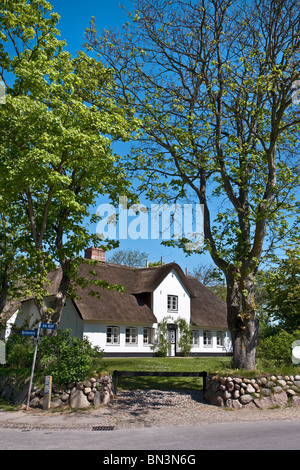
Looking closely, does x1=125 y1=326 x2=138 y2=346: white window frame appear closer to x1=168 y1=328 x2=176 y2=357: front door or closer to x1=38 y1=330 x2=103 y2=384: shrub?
x1=168 y1=328 x2=176 y2=357: front door

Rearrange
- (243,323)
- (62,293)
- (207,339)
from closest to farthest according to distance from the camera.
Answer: (243,323) → (62,293) → (207,339)

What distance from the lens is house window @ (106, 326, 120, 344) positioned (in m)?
32.5

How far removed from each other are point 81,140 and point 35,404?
8.59m

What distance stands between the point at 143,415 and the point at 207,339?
93.6 ft

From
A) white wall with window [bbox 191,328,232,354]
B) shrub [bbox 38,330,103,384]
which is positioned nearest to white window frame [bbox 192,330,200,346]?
white wall with window [bbox 191,328,232,354]

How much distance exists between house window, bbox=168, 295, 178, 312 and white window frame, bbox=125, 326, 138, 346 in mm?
4070

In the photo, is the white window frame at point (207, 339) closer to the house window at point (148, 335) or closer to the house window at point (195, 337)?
the house window at point (195, 337)

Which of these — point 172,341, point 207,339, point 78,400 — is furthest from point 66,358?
point 207,339

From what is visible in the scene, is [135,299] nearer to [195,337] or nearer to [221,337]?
[195,337]

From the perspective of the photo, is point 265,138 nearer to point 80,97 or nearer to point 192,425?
point 80,97

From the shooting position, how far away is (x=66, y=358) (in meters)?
13.9

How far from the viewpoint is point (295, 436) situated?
879 cm
